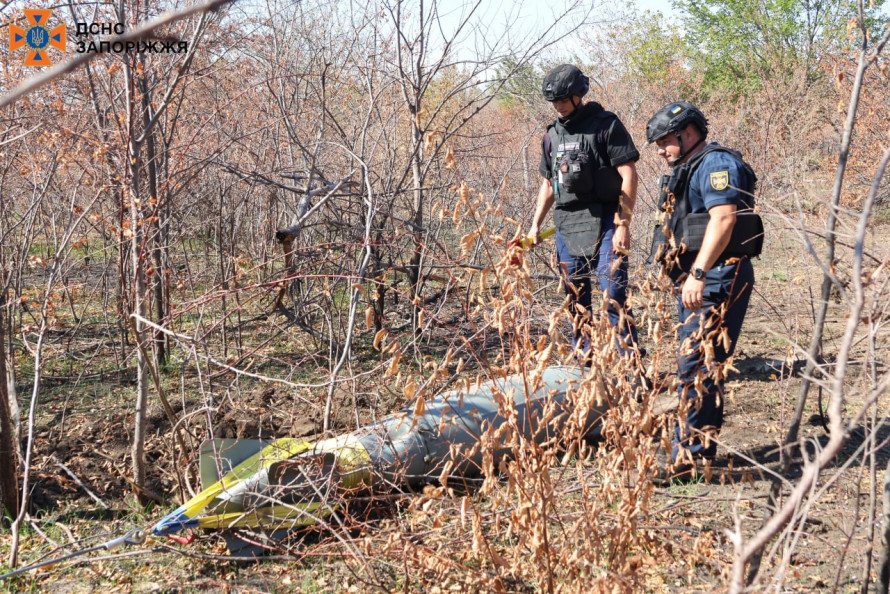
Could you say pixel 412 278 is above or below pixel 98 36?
below

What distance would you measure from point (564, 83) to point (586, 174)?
52 centimetres

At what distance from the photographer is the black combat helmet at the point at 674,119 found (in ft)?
10.9

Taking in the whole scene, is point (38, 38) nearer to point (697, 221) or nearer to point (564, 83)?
point (564, 83)

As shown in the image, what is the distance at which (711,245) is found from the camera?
10.2ft

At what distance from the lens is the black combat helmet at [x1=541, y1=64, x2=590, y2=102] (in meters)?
3.97

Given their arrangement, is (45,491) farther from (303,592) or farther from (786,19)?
(786,19)

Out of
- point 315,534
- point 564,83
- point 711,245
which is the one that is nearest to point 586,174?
point 564,83

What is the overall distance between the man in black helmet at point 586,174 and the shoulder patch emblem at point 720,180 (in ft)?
2.52

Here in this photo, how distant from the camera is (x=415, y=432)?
3.42m

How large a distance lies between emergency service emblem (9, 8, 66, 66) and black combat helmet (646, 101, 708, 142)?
4.00m

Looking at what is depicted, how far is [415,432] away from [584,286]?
→ 148cm

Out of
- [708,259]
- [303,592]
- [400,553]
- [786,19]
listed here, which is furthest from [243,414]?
[786,19]

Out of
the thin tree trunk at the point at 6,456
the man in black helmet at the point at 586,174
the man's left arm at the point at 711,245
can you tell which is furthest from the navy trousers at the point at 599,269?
the thin tree trunk at the point at 6,456

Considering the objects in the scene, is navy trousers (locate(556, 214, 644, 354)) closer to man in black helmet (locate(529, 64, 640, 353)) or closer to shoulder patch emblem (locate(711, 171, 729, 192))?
man in black helmet (locate(529, 64, 640, 353))
